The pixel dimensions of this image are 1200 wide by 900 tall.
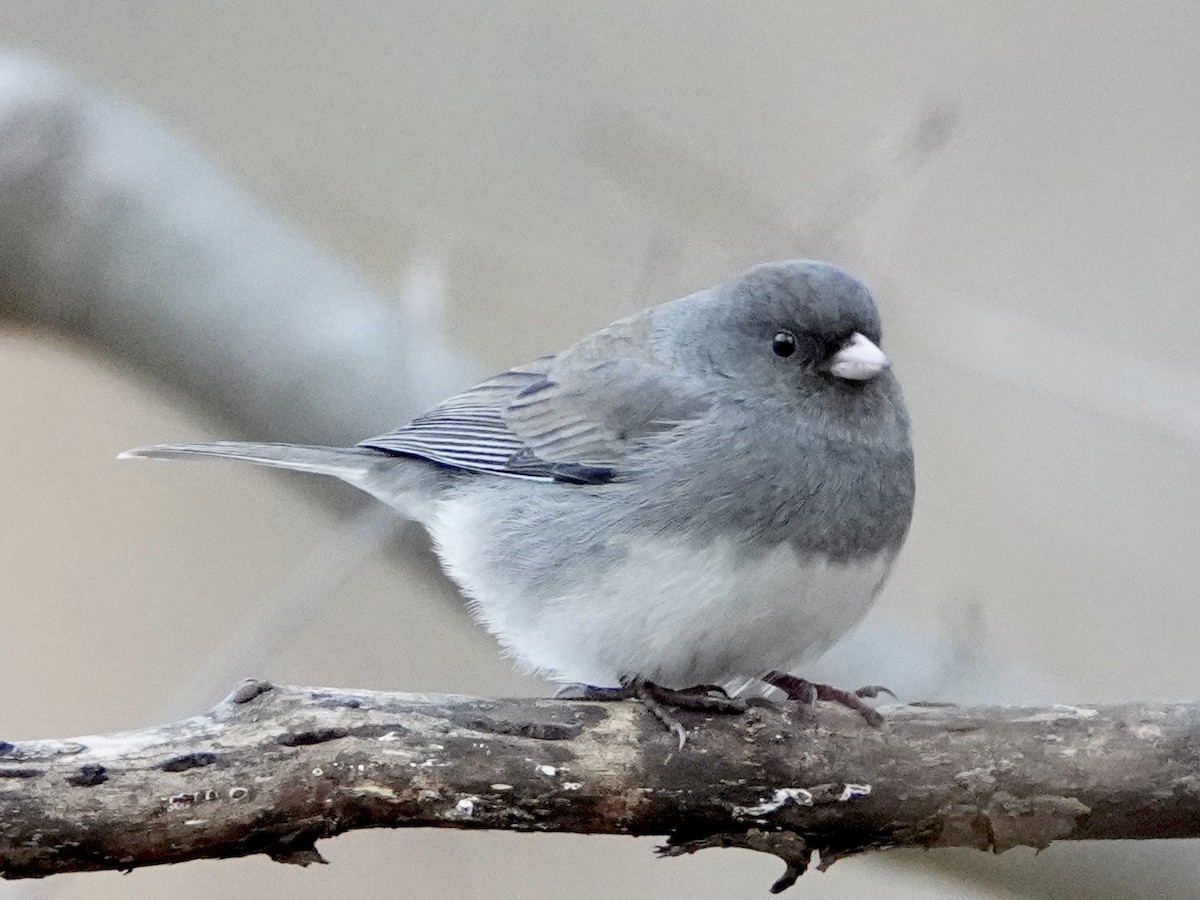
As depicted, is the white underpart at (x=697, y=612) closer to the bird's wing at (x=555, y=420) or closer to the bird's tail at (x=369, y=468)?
the bird's wing at (x=555, y=420)

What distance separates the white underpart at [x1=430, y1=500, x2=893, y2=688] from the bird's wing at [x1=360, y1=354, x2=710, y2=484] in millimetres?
217

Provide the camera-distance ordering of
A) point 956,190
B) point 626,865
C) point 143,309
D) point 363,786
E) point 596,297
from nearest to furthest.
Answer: point 363,786, point 143,309, point 596,297, point 626,865, point 956,190

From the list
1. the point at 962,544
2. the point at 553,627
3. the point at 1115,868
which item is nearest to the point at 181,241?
the point at 553,627

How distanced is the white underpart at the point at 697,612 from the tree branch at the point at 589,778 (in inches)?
5.7

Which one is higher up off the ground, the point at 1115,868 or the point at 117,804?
the point at 1115,868

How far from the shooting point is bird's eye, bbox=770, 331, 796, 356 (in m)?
2.19

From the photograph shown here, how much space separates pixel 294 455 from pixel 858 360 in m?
0.97

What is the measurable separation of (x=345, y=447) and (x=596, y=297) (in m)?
1.08

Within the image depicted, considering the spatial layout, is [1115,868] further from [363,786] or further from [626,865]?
[626,865]

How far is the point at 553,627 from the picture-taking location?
2.09 meters

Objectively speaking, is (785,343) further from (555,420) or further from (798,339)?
(555,420)

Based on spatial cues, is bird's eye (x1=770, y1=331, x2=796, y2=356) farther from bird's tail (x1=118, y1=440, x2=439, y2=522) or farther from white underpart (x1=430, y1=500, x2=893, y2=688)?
bird's tail (x1=118, y1=440, x2=439, y2=522)

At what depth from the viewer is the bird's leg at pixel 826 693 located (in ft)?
6.01

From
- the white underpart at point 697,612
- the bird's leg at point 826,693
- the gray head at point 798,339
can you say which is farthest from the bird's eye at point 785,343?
the bird's leg at point 826,693
